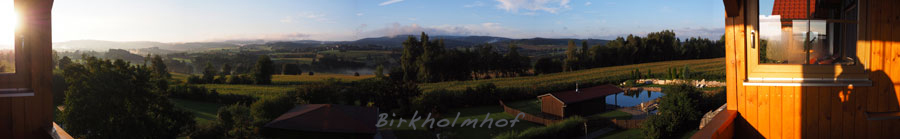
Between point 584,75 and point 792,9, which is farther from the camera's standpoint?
point 584,75

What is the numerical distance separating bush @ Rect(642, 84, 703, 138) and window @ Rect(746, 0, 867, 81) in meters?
17.2

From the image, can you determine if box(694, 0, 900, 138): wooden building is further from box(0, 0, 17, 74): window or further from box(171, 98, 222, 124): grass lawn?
box(171, 98, 222, 124): grass lawn

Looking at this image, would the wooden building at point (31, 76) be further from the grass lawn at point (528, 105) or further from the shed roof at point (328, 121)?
the grass lawn at point (528, 105)

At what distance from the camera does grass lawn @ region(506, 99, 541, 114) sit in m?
24.6

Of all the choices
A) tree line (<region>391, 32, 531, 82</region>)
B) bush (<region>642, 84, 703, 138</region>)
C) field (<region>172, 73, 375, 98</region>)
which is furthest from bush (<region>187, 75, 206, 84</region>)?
bush (<region>642, 84, 703, 138</region>)

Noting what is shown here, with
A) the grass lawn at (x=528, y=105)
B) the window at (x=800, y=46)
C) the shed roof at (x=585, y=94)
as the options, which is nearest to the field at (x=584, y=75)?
the shed roof at (x=585, y=94)

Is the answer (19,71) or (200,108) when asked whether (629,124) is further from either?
(19,71)

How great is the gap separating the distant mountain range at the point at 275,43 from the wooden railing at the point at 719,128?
27059 mm

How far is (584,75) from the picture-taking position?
2789 centimetres

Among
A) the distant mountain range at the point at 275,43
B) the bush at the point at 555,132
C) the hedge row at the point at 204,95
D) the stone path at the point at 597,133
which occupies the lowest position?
the stone path at the point at 597,133

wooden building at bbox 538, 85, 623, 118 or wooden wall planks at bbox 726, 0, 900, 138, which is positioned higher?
wooden wall planks at bbox 726, 0, 900, 138

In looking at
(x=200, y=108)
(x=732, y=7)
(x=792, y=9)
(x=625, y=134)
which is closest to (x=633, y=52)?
(x=625, y=134)

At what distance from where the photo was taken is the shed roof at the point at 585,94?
25.0 m

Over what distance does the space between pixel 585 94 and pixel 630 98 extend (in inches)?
114
